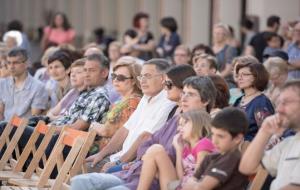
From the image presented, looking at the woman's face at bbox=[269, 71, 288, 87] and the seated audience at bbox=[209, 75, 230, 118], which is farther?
the woman's face at bbox=[269, 71, 288, 87]

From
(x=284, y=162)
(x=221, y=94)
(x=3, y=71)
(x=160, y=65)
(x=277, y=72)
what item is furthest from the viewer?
(x=3, y=71)

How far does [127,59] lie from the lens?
12.4 metres

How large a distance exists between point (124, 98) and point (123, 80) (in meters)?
0.18

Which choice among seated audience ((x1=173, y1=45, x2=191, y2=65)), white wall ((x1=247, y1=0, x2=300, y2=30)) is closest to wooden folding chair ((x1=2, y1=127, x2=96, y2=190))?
seated audience ((x1=173, y1=45, x2=191, y2=65))

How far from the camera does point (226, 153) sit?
29.0 feet

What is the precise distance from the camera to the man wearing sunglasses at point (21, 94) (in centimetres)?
1473

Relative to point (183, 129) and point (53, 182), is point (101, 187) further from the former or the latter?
point (53, 182)

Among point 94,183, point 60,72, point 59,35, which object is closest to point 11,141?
point 60,72

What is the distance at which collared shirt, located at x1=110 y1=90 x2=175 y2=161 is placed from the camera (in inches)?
432

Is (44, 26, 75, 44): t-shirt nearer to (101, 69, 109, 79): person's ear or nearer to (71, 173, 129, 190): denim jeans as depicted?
(101, 69, 109, 79): person's ear

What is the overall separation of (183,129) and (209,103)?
0.56 meters

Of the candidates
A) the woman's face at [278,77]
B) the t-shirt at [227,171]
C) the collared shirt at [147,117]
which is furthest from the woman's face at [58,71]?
the t-shirt at [227,171]

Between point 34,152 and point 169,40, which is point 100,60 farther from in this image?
point 169,40

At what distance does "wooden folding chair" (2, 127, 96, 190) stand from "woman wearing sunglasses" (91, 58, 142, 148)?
1.60ft
